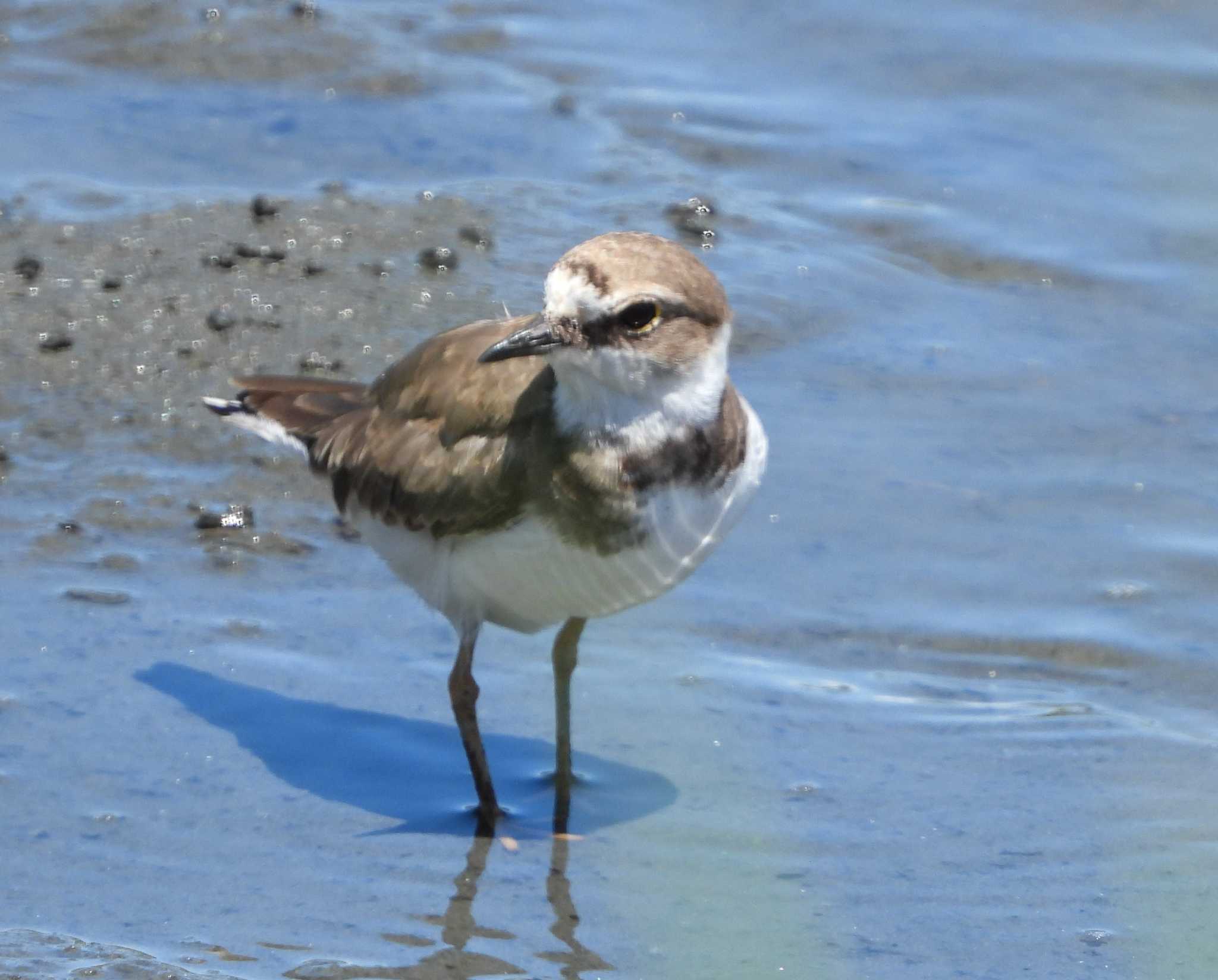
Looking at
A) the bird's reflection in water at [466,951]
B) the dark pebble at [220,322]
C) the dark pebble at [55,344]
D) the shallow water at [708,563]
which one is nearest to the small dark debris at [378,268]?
the shallow water at [708,563]

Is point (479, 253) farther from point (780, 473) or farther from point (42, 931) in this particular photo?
point (42, 931)

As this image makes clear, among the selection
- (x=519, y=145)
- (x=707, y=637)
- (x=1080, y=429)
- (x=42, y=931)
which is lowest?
(x=42, y=931)

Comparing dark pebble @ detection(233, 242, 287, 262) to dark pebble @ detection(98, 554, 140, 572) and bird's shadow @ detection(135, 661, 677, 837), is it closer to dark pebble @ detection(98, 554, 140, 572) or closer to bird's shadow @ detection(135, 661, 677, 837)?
dark pebble @ detection(98, 554, 140, 572)

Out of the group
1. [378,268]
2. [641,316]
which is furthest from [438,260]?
[641,316]

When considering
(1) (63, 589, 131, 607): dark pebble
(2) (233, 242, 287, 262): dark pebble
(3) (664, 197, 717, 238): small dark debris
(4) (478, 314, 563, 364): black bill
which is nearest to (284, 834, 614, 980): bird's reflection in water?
(4) (478, 314, 563, 364): black bill

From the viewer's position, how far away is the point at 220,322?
728 cm

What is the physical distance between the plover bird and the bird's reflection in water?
1.15 ft

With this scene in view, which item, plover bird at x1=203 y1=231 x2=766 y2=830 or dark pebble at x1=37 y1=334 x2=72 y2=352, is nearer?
plover bird at x1=203 y1=231 x2=766 y2=830

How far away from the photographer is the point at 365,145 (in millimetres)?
8984

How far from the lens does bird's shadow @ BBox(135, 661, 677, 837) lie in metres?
5.11

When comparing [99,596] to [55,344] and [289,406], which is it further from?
[55,344]

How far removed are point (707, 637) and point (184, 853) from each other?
6.01ft

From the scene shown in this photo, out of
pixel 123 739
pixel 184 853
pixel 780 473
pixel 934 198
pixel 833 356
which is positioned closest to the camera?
pixel 184 853

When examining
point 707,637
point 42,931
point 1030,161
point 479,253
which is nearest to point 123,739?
point 42,931
